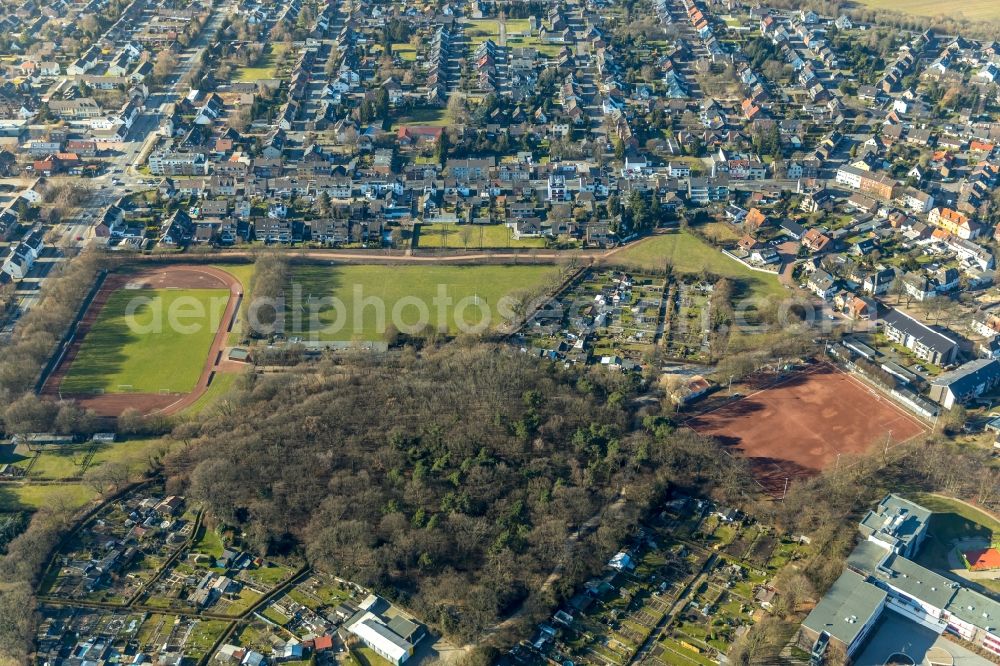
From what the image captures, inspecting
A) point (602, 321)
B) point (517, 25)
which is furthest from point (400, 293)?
point (517, 25)

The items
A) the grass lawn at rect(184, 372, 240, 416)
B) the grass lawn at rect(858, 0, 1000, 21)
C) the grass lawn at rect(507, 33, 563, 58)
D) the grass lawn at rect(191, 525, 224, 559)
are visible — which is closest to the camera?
the grass lawn at rect(191, 525, 224, 559)

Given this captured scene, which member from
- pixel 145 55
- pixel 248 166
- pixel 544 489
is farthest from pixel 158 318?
pixel 145 55

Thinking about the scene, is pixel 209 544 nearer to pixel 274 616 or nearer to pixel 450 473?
pixel 274 616

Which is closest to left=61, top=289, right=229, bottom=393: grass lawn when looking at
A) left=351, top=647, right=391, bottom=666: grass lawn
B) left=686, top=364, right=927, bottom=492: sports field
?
left=351, top=647, right=391, bottom=666: grass lawn

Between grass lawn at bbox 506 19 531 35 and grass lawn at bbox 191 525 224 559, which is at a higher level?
grass lawn at bbox 506 19 531 35

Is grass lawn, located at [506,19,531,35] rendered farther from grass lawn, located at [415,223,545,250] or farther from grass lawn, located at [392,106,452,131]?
grass lawn, located at [415,223,545,250]

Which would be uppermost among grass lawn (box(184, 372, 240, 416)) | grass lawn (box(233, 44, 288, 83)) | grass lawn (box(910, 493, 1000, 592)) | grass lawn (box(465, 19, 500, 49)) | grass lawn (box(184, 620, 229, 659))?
grass lawn (box(465, 19, 500, 49))

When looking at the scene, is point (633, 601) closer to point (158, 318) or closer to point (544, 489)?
point (544, 489)
